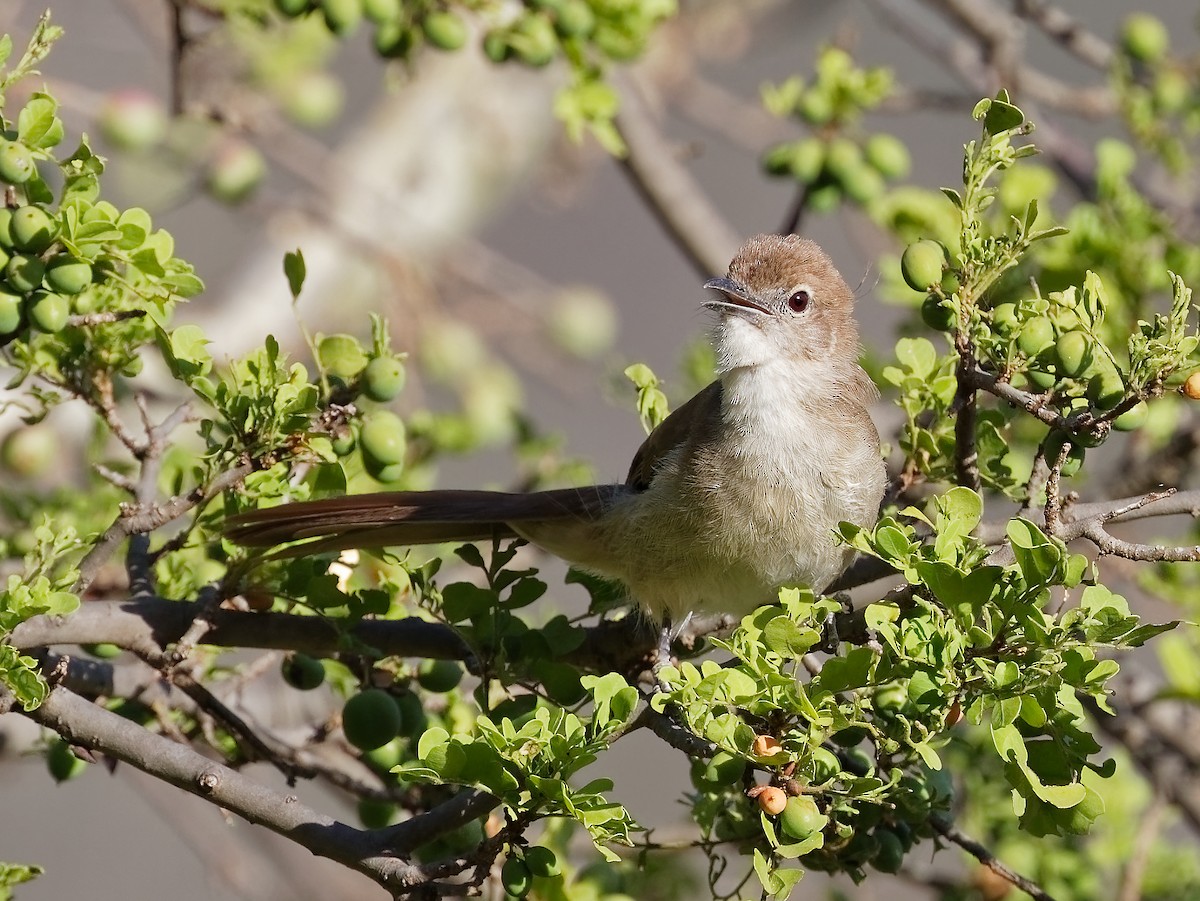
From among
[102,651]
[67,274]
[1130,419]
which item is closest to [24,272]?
[67,274]

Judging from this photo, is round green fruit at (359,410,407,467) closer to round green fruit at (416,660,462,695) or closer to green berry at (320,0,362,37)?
round green fruit at (416,660,462,695)

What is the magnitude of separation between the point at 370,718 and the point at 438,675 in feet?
0.85

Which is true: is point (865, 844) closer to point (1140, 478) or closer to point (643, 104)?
point (1140, 478)

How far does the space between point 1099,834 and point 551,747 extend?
2804 millimetres

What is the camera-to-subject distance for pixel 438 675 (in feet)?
9.59

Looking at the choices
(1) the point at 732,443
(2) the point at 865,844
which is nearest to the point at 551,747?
(2) the point at 865,844

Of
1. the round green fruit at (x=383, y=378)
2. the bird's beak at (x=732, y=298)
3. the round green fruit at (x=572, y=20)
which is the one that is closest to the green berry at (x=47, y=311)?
the round green fruit at (x=383, y=378)

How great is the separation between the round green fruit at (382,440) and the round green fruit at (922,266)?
3.43ft

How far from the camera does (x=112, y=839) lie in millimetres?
9125

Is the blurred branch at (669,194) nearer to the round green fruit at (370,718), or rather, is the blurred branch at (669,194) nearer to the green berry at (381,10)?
the green berry at (381,10)

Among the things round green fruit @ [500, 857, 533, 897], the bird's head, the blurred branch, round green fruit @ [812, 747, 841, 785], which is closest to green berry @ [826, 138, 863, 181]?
the bird's head

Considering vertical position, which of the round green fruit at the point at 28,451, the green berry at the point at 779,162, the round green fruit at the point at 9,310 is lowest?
the round green fruit at the point at 9,310

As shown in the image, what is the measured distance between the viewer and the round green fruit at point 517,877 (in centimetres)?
220

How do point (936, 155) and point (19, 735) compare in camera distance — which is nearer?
point (19, 735)
